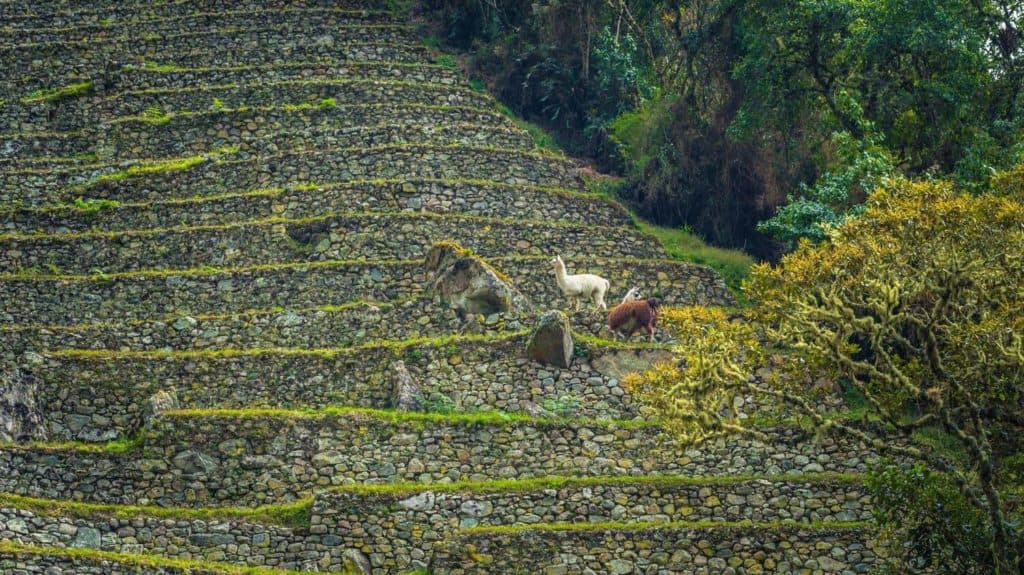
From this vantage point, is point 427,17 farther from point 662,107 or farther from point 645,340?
point 645,340

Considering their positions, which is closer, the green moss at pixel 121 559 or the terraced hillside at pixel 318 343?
the green moss at pixel 121 559

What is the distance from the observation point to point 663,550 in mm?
34312

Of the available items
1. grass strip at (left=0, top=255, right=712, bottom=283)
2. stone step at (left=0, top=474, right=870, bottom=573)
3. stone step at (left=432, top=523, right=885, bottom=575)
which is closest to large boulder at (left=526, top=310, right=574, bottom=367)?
stone step at (left=0, top=474, right=870, bottom=573)

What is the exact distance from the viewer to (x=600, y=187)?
1971 inches

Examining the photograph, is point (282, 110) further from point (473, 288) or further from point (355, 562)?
point (355, 562)

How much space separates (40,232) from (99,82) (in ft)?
24.2

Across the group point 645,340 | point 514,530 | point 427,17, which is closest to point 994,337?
point 514,530

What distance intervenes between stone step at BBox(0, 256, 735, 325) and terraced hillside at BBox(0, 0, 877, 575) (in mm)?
57

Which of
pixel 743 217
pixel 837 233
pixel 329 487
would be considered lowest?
pixel 329 487

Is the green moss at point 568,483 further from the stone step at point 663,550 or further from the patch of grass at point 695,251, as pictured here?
the patch of grass at point 695,251

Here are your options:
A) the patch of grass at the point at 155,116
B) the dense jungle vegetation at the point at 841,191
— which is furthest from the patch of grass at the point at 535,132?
the patch of grass at the point at 155,116

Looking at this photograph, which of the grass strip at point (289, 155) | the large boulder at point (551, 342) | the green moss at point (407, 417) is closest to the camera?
the green moss at point (407, 417)

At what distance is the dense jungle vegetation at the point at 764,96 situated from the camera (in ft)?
150

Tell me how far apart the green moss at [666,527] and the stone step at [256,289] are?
988 centimetres
